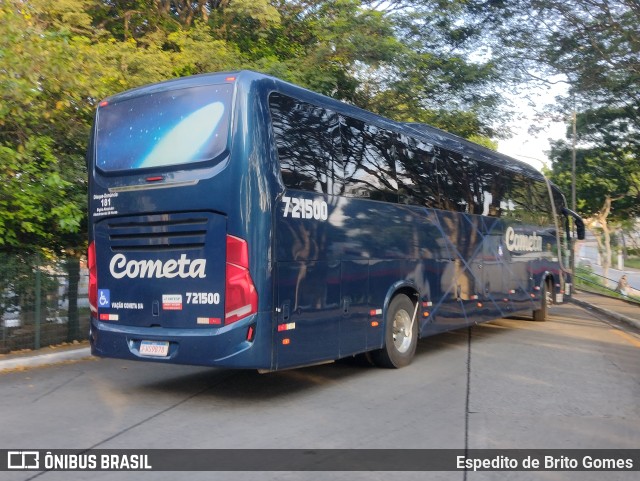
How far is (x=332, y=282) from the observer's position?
8.12 metres

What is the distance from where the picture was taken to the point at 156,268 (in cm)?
740

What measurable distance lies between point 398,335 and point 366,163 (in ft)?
8.95

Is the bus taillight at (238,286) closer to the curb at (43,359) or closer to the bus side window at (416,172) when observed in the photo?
the bus side window at (416,172)

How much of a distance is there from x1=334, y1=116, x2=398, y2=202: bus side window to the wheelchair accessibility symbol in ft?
10.1

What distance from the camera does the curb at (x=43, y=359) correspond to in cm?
966

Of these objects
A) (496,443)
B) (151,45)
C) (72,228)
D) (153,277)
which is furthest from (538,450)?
(151,45)

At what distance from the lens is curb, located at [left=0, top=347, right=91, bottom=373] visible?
9664 mm

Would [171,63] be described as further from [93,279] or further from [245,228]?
[245,228]

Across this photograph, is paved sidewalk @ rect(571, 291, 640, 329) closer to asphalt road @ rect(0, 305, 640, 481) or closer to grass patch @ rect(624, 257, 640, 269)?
asphalt road @ rect(0, 305, 640, 481)

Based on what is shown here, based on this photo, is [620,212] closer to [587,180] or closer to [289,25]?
[587,180]

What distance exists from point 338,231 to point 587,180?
29.1m

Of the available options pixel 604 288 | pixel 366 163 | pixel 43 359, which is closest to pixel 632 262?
pixel 604 288

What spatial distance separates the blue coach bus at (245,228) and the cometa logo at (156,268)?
2 cm

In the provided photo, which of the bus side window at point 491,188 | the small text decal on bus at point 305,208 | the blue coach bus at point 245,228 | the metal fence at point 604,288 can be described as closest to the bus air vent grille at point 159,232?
the blue coach bus at point 245,228
